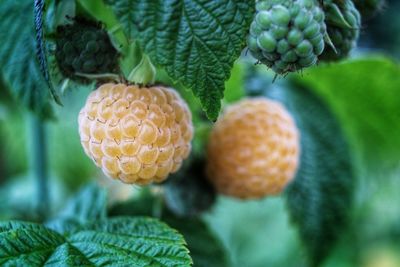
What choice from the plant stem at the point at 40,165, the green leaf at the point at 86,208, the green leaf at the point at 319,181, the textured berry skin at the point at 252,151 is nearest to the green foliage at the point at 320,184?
the green leaf at the point at 319,181

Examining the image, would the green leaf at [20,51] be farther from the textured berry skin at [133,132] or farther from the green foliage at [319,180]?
the green foliage at [319,180]

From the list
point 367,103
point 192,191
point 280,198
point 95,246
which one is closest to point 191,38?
point 95,246

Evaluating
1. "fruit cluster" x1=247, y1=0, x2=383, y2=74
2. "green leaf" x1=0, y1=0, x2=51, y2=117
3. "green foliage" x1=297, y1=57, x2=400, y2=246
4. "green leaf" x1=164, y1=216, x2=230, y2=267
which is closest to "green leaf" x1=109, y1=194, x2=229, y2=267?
"green leaf" x1=164, y1=216, x2=230, y2=267

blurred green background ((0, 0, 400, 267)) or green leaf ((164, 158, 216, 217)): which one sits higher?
green leaf ((164, 158, 216, 217))

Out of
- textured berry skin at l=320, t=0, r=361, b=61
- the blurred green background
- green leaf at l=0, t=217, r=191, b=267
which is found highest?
textured berry skin at l=320, t=0, r=361, b=61

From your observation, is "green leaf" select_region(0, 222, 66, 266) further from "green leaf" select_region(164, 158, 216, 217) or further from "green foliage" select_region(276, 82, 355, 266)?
"green foliage" select_region(276, 82, 355, 266)

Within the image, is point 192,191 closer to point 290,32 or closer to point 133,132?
point 133,132

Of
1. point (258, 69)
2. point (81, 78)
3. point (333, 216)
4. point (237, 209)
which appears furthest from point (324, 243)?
point (237, 209)
